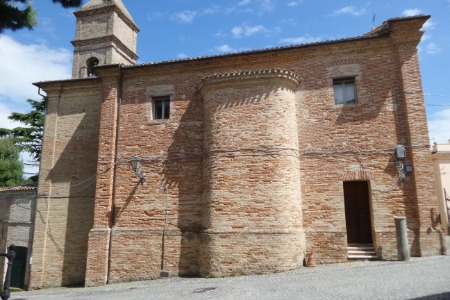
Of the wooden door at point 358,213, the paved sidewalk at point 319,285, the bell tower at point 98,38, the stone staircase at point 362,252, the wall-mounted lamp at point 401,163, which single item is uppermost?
the bell tower at point 98,38

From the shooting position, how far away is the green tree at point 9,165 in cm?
2178

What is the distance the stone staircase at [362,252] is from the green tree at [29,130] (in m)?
22.2

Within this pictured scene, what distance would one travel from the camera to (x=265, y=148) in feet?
32.7

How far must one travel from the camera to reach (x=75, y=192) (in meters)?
12.5

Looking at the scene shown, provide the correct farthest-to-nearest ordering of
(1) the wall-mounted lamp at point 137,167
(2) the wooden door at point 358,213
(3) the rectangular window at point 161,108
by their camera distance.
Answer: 1. (3) the rectangular window at point 161,108
2. (1) the wall-mounted lamp at point 137,167
3. (2) the wooden door at point 358,213

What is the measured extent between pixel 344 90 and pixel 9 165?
21.2m

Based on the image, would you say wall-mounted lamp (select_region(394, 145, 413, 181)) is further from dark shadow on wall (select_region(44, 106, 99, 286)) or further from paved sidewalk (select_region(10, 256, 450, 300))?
dark shadow on wall (select_region(44, 106, 99, 286))

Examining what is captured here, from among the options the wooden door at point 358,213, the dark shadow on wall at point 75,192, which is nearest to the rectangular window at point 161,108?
the dark shadow on wall at point 75,192

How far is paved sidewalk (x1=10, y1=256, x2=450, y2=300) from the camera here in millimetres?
6305

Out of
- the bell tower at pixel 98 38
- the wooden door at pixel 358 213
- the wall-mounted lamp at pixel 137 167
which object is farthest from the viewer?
the bell tower at pixel 98 38

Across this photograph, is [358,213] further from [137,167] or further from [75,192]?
[75,192]

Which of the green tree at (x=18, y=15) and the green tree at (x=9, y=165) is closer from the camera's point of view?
the green tree at (x=18, y=15)

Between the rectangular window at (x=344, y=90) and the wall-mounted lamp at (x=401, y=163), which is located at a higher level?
the rectangular window at (x=344, y=90)

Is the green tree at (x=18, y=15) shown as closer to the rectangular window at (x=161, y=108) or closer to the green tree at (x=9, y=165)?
the rectangular window at (x=161, y=108)
